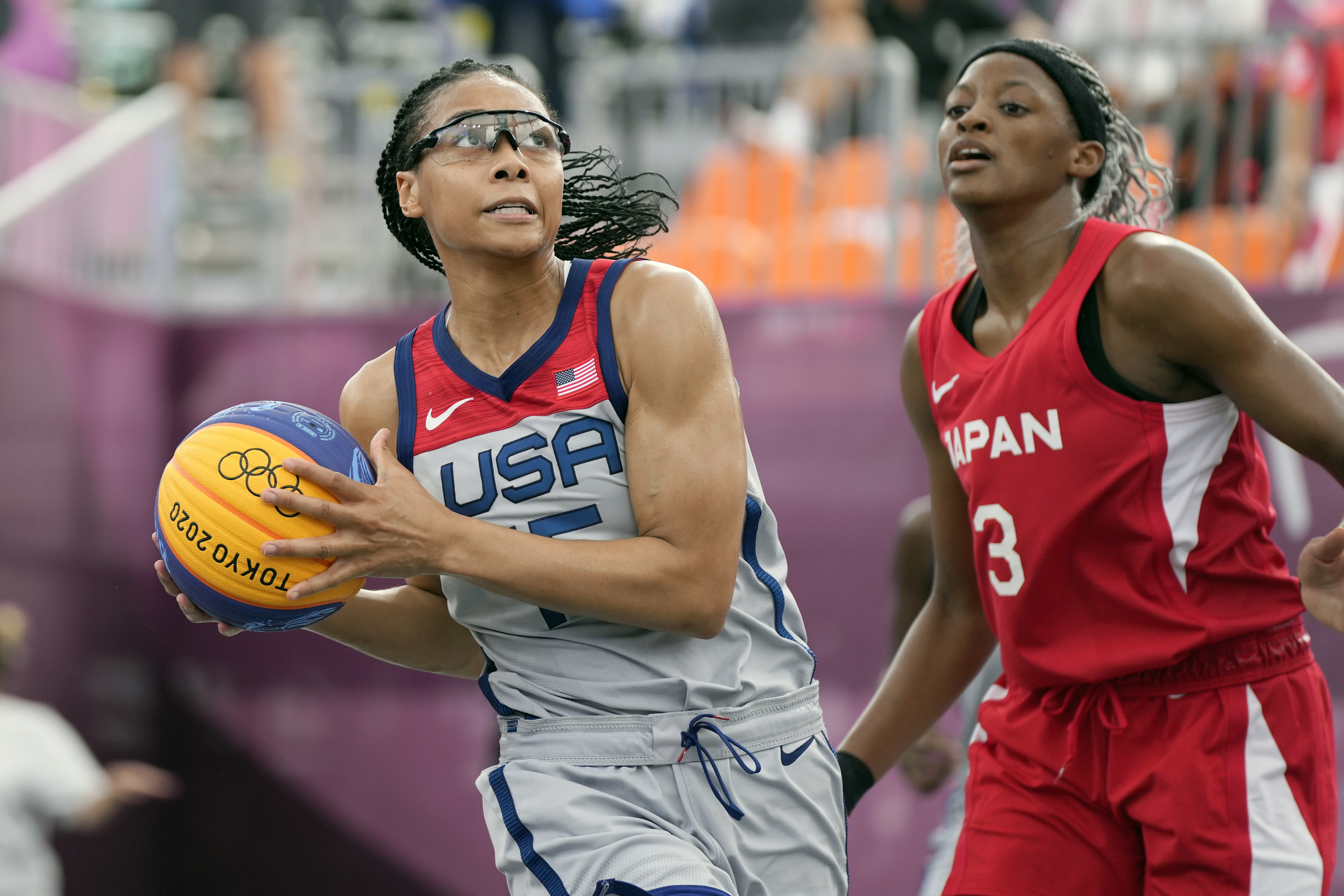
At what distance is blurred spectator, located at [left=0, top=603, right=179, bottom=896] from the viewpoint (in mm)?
5777

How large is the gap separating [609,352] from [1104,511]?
0.98 meters

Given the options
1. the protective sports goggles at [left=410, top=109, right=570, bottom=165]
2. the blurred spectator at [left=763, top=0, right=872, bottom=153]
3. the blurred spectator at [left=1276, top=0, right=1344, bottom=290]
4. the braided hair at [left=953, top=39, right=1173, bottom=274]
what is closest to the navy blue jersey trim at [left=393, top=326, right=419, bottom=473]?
the protective sports goggles at [left=410, top=109, right=570, bottom=165]

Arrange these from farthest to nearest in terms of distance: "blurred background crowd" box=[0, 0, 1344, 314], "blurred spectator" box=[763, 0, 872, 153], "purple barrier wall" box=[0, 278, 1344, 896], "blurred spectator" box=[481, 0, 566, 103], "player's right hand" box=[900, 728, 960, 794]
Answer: "blurred spectator" box=[481, 0, 566, 103] < "blurred spectator" box=[763, 0, 872, 153] < "purple barrier wall" box=[0, 278, 1344, 896] < "blurred background crowd" box=[0, 0, 1344, 314] < "player's right hand" box=[900, 728, 960, 794]

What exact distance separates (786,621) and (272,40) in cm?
765

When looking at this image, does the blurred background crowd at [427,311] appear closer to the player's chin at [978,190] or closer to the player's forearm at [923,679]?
the player's forearm at [923,679]

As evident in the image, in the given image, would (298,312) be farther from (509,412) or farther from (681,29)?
(509,412)

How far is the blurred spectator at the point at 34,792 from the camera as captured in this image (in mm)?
5777

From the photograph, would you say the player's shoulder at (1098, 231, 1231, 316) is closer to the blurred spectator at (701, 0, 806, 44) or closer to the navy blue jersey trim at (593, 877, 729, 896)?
the navy blue jersey trim at (593, 877, 729, 896)

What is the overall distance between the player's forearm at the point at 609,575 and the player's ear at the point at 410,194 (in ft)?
2.37

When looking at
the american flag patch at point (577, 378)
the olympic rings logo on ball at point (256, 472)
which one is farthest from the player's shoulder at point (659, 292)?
Answer: the olympic rings logo on ball at point (256, 472)

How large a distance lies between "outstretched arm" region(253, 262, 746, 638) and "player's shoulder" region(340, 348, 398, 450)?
0.99ft

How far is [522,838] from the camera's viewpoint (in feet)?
8.26

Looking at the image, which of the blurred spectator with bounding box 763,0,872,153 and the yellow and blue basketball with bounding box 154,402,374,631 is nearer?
the yellow and blue basketball with bounding box 154,402,374,631

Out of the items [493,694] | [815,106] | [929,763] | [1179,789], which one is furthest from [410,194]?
[815,106]
